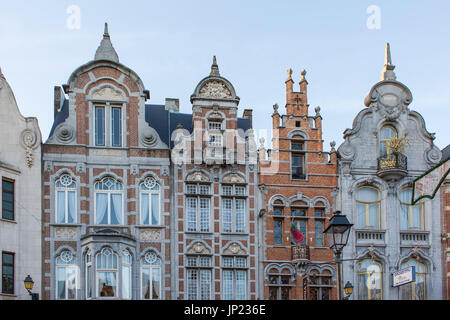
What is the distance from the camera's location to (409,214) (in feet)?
122

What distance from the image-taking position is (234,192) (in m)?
36.2

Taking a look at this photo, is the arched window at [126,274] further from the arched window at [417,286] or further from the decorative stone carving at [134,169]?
the arched window at [417,286]

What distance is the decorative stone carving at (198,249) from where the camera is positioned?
3516cm

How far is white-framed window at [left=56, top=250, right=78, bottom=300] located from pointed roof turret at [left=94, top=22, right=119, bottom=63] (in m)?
8.66

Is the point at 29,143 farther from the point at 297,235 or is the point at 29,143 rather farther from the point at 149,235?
the point at 297,235

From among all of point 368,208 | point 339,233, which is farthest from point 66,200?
point 339,233

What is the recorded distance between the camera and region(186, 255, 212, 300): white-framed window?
35.0 m

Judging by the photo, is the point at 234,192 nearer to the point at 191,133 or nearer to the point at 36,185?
the point at 191,133

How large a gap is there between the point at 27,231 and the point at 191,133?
814 cm

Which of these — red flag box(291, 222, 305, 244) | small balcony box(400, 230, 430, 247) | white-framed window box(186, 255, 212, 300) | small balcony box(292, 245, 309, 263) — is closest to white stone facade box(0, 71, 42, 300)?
white-framed window box(186, 255, 212, 300)

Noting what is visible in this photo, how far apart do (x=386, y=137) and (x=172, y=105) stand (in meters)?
10.1

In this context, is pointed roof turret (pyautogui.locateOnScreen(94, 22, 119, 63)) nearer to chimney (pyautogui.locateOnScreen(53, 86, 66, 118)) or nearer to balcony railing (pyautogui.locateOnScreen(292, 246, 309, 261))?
chimney (pyautogui.locateOnScreen(53, 86, 66, 118))
